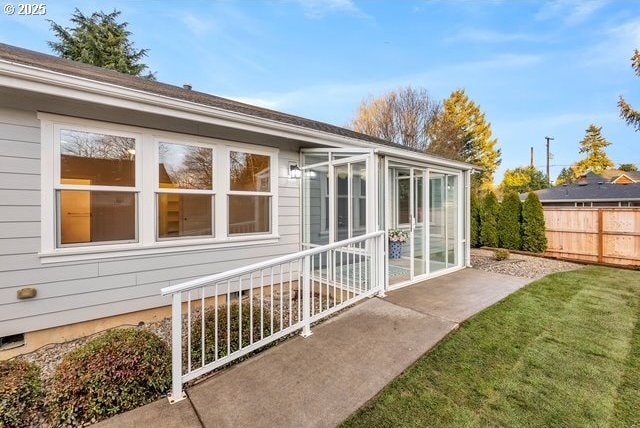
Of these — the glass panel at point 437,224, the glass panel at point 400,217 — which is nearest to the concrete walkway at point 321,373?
the glass panel at point 437,224

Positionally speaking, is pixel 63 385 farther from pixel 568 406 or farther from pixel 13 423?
pixel 568 406

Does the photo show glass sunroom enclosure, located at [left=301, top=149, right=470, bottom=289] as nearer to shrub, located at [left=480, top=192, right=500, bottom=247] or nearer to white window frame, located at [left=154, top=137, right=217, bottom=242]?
white window frame, located at [left=154, top=137, right=217, bottom=242]

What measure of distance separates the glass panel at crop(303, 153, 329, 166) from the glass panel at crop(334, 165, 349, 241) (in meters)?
0.38

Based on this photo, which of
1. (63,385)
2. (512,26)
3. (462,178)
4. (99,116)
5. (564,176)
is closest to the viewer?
(63,385)

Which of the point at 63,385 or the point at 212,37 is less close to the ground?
the point at 212,37

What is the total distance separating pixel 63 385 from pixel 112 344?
1.31 ft

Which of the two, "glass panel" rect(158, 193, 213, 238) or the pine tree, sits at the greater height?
the pine tree

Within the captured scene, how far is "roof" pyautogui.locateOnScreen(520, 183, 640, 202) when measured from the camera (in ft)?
49.9

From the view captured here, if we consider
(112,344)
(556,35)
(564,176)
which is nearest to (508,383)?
(112,344)

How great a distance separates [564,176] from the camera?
34.0 meters

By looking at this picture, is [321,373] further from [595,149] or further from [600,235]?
[595,149]

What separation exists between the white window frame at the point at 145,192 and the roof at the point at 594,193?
62.6ft

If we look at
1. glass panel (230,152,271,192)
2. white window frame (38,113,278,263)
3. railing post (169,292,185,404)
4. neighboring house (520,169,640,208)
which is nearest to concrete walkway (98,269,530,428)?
railing post (169,292,185,404)

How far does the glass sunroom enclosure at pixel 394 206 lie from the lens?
507cm
